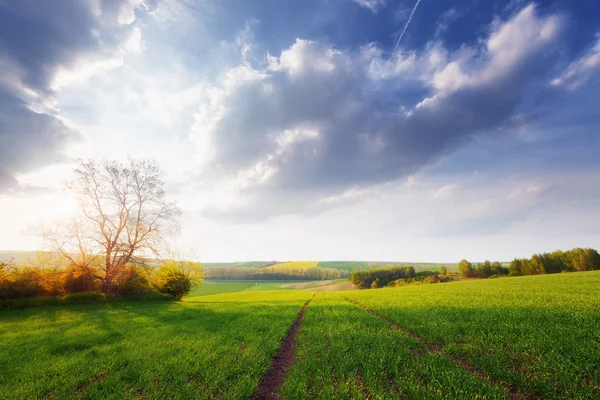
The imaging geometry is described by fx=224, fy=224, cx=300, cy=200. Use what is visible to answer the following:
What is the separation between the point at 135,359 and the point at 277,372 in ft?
17.7

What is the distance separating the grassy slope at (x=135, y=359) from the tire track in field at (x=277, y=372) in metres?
0.27

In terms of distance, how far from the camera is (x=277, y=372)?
7961 mm

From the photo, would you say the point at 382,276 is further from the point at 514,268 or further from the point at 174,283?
the point at 174,283

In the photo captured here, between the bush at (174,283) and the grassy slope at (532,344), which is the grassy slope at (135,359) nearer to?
the grassy slope at (532,344)

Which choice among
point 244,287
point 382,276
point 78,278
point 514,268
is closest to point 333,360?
point 78,278

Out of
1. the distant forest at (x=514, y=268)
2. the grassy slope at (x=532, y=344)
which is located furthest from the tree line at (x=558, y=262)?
the grassy slope at (x=532, y=344)

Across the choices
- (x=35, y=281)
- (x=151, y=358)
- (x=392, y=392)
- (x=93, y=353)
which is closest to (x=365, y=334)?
(x=392, y=392)

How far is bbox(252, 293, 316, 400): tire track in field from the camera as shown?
6448 mm

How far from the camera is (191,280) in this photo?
37938 mm

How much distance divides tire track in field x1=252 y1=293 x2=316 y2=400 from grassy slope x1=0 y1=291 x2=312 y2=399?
0.89ft

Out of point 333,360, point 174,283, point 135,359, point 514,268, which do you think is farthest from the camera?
point 514,268

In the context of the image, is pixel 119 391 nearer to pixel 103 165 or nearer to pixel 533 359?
pixel 533 359

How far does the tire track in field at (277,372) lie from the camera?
6.45 meters

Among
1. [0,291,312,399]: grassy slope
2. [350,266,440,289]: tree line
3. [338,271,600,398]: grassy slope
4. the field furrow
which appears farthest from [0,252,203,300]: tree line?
[350,266,440,289]: tree line
